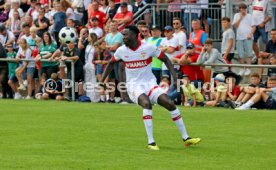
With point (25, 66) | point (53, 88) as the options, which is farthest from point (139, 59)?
point (25, 66)

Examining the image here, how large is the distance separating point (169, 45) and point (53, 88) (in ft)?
13.9

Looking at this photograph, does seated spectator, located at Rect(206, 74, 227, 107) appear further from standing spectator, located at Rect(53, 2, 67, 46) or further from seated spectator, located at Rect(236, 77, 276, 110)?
standing spectator, located at Rect(53, 2, 67, 46)

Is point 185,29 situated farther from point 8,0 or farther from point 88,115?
point 8,0

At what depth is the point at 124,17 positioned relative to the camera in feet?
87.5

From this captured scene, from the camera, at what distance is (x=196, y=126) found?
1922 centimetres

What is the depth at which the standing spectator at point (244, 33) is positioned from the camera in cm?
2508

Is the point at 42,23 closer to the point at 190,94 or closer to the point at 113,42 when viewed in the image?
the point at 113,42

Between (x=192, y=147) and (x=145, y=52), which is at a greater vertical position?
(x=145, y=52)

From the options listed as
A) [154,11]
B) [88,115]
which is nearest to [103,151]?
[88,115]

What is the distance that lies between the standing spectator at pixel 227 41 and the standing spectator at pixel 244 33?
0.96ft

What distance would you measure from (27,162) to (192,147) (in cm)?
335

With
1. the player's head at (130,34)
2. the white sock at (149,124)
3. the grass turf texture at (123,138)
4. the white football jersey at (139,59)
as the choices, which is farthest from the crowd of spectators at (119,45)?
the white sock at (149,124)

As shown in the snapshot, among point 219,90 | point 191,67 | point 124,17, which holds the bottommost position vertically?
point 219,90

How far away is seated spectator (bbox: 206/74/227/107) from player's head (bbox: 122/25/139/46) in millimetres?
7855
